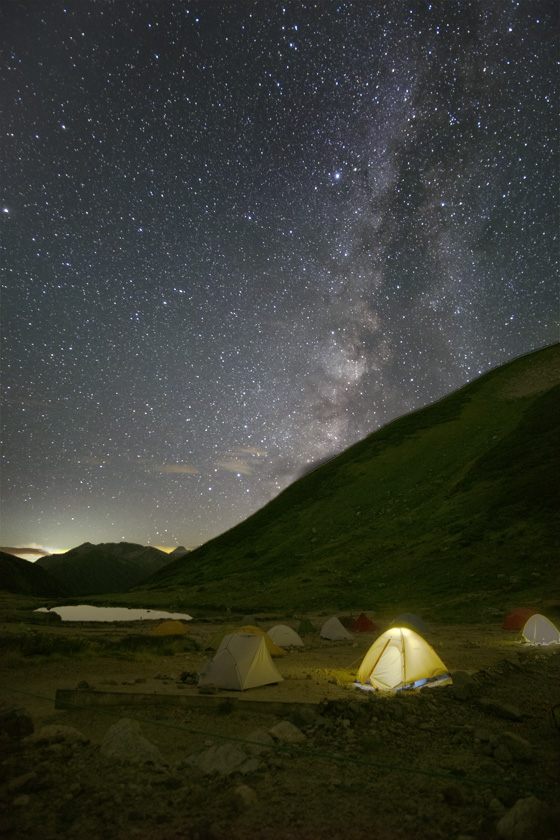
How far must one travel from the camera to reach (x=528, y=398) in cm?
6825

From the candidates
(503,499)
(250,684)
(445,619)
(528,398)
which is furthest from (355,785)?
(528,398)

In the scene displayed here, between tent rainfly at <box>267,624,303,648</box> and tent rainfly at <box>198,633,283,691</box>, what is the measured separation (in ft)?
26.5

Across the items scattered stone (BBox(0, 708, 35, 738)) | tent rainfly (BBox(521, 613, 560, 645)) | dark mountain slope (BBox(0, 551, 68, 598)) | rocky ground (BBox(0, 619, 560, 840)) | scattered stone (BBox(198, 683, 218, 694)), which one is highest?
dark mountain slope (BBox(0, 551, 68, 598))

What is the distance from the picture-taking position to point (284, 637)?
20.7 meters

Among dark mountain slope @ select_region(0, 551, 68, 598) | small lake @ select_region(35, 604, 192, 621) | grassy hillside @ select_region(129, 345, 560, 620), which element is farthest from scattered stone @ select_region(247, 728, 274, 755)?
dark mountain slope @ select_region(0, 551, 68, 598)

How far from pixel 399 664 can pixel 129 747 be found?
728cm

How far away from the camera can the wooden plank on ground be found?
32.3ft

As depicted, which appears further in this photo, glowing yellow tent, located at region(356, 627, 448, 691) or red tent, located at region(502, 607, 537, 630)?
red tent, located at region(502, 607, 537, 630)

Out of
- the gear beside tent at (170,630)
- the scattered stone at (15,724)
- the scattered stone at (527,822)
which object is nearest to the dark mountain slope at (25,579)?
the gear beside tent at (170,630)

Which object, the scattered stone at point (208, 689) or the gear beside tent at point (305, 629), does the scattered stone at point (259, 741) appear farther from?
the gear beside tent at point (305, 629)

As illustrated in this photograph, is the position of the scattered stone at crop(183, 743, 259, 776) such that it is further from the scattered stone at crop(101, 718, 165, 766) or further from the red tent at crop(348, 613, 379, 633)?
the red tent at crop(348, 613, 379, 633)

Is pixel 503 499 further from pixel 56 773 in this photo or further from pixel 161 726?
pixel 56 773

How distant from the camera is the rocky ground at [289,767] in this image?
5359 mm

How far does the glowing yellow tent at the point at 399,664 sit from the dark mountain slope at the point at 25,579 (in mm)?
82368
